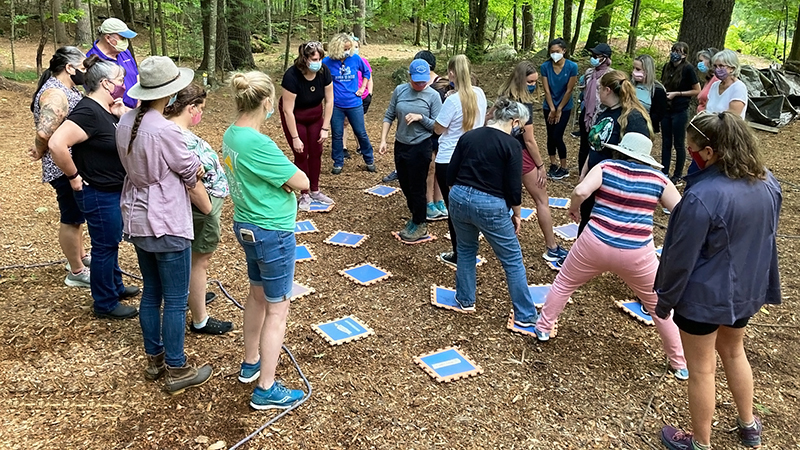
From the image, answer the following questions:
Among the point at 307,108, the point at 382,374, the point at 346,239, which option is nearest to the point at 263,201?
the point at 382,374

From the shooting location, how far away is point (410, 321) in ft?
13.8

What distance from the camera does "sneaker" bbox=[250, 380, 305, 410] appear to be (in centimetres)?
308

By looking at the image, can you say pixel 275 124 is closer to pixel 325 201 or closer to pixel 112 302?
pixel 325 201

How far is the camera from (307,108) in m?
6.20

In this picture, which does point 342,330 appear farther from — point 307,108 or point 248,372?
point 307,108

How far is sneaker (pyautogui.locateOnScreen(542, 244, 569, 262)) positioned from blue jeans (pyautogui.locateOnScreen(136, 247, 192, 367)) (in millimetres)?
3420

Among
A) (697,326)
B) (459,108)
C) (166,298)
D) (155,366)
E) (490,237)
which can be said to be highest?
(459,108)

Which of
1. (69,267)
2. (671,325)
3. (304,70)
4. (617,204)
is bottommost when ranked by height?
(69,267)

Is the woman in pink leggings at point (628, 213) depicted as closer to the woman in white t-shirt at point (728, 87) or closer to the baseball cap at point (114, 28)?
the woman in white t-shirt at point (728, 87)

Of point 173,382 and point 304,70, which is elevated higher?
point 304,70

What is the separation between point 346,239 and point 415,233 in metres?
0.73

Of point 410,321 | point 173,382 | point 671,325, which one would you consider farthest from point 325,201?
point 671,325

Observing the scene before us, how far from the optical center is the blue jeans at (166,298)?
3.01 metres

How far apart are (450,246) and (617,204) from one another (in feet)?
7.95
